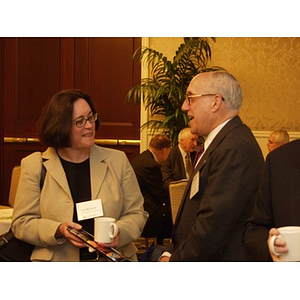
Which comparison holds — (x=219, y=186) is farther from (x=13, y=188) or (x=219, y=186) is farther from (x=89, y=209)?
(x=13, y=188)

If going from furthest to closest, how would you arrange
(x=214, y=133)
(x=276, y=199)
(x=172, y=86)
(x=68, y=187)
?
1. (x=172, y=86)
2. (x=68, y=187)
3. (x=214, y=133)
4. (x=276, y=199)

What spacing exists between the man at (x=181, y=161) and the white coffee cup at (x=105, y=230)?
4038 millimetres

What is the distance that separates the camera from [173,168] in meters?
6.98

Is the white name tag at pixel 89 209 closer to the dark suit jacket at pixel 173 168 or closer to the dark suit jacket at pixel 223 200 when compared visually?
the dark suit jacket at pixel 223 200

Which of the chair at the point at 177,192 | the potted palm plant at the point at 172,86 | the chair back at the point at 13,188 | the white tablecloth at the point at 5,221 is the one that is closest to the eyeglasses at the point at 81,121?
the white tablecloth at the point at 5,221

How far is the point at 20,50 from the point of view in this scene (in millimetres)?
9438

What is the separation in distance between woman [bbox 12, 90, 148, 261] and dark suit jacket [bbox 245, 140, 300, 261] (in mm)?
839

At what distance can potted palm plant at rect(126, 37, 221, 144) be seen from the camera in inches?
323

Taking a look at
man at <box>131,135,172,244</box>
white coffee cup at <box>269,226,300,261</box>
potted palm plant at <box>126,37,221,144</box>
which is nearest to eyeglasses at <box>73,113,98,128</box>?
white coffee cup at <box>269,226,300,261</box>

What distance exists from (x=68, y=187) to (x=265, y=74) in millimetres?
6504

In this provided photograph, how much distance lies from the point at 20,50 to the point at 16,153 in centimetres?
157

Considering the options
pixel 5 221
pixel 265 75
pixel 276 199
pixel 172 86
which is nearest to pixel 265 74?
pixel 265 75

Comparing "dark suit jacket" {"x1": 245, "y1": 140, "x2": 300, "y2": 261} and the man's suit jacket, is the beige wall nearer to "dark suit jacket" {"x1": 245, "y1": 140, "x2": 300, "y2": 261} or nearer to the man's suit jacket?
the man's suit jacket
